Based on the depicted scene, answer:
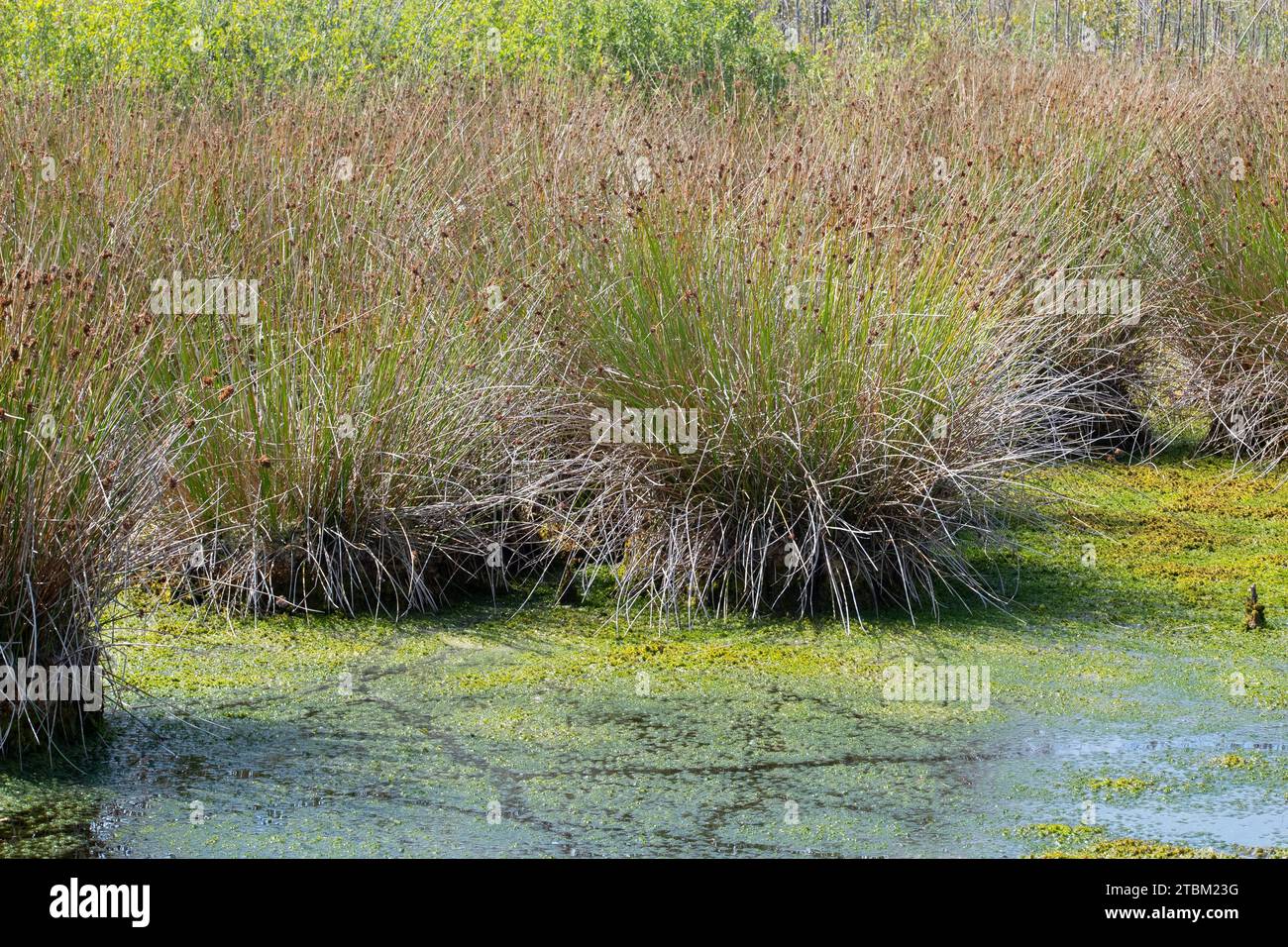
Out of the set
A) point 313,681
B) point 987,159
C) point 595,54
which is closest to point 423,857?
point 313,681

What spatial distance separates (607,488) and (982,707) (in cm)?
146

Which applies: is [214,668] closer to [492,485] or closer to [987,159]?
[492,485]

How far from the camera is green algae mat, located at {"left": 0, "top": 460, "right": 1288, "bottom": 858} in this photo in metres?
3.27

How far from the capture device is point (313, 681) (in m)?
4.24

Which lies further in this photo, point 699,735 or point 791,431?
A: point 791,431

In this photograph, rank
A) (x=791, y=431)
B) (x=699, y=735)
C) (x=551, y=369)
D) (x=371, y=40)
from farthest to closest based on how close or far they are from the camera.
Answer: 1. (x=371, y=40)
2. (x=551, y=369)
3. (x=791, y=431)
4. (x=699, y=735)

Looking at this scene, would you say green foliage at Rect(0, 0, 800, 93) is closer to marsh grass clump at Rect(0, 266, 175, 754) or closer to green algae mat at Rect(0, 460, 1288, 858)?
green algae mat at Rect(0, 460, 1288, 858)

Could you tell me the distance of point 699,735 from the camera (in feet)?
12.7

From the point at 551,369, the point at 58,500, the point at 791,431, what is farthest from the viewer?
the point at 551,369

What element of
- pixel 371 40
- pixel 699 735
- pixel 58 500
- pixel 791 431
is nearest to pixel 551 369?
pixel 791 431

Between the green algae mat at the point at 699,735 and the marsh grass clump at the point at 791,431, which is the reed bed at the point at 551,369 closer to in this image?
the marsh grass clump at the point at 791,431

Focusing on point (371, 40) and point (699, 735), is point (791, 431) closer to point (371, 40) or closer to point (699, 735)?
point (699, 735)

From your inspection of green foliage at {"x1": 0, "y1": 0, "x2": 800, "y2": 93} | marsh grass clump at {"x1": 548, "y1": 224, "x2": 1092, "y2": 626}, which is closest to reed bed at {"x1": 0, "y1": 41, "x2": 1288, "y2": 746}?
marsh grass clump at {"x1": 548, "y1": 224, "x2": 1092, "y2": 626}

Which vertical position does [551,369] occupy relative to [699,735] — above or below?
above
